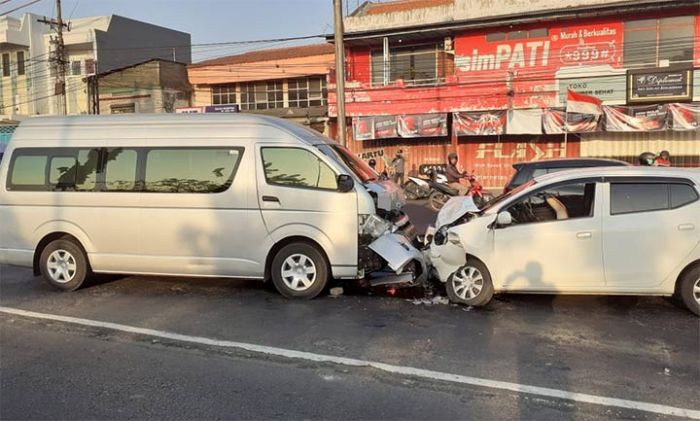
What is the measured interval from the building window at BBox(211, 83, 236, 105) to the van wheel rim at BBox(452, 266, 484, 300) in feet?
76.8

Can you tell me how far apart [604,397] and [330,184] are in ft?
12.6

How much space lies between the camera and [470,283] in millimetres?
6641

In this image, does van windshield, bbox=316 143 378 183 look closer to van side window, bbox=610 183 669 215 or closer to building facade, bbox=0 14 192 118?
van side window, bbox=610 183 669 215

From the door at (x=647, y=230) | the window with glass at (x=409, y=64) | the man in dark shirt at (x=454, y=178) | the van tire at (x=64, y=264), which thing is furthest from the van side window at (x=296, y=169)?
the window with glass at (x=409, y=64)

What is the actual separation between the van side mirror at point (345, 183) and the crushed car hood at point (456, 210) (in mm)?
1214

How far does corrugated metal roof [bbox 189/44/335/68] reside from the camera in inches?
1038

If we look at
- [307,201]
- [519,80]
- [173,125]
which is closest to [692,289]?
[307,201]

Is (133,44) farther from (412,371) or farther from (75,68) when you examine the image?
(412,371)

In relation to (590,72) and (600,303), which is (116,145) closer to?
(600,303)

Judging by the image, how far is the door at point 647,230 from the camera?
240 inches

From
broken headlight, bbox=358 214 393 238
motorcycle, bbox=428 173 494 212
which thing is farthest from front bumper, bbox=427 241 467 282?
motorcycle, bbox=428 173 494 212

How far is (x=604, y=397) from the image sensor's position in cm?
420

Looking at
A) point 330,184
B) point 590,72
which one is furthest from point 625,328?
point 590,72

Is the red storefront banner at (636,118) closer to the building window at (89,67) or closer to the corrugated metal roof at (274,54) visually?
the corrugated metal roof at (274,54)
